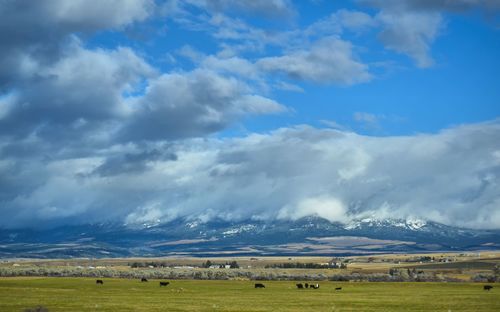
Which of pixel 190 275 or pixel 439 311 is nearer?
pixel 439 311

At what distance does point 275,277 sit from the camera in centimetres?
14588

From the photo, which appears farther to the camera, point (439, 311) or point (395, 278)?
point (395, 278)

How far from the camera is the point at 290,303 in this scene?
6675 cm

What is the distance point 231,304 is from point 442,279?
79.0 metres

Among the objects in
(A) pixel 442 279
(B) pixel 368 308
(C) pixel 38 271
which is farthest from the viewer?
(C) pixel 38 271

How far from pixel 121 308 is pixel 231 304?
11.7 metres

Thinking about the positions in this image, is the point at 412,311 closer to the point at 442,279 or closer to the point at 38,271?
the point at 442,279

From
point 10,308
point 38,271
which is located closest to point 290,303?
point 10,308

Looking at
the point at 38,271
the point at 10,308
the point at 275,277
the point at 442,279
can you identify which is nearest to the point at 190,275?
the point at 275,277

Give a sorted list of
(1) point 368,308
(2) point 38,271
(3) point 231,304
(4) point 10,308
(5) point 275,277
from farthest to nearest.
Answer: (2) point 38,271
(5) point 275,277
(3) point 231,304
(1) point 368,308
(4) point 10,308

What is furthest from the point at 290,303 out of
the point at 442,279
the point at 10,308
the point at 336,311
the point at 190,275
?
the point at 190,275

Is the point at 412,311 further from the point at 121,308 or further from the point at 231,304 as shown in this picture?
the point at 121,308

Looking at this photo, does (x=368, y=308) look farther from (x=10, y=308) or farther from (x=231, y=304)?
(x=10, y=308)

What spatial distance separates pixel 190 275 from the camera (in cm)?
15262
